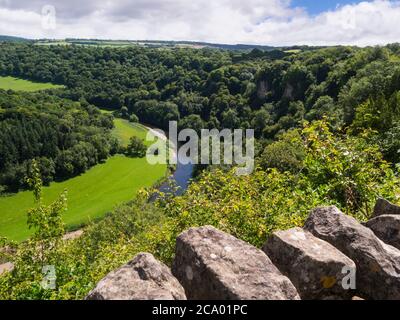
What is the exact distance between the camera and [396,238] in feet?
32.3

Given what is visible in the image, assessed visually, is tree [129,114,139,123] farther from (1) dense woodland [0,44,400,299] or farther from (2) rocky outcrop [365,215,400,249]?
(2) rocky outcrop [365,215,400,249]

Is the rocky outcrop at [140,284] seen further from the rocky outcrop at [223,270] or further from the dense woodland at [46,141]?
the dense woodland at [46,141]

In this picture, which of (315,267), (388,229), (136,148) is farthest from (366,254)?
(136,148)

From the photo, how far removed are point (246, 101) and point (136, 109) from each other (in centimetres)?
5699

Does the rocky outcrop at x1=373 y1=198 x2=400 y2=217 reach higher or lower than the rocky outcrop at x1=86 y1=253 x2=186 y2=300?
higher

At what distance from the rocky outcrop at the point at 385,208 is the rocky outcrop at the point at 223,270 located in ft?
15.7

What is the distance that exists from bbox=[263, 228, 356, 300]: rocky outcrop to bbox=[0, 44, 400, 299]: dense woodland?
2.90 meters

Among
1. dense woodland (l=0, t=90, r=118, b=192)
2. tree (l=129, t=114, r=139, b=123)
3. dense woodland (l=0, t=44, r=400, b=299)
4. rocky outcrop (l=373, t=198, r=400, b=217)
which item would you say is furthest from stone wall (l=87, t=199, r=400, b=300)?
tree (l=129, t=114, r=139, b=123)

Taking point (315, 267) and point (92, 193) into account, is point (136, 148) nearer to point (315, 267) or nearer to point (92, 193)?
point (92, 193)

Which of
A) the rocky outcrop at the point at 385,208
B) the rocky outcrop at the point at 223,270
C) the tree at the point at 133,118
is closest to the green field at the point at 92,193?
the tree at the point at 133,118

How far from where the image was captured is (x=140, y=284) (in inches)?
284

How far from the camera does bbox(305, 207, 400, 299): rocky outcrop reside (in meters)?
8.43
